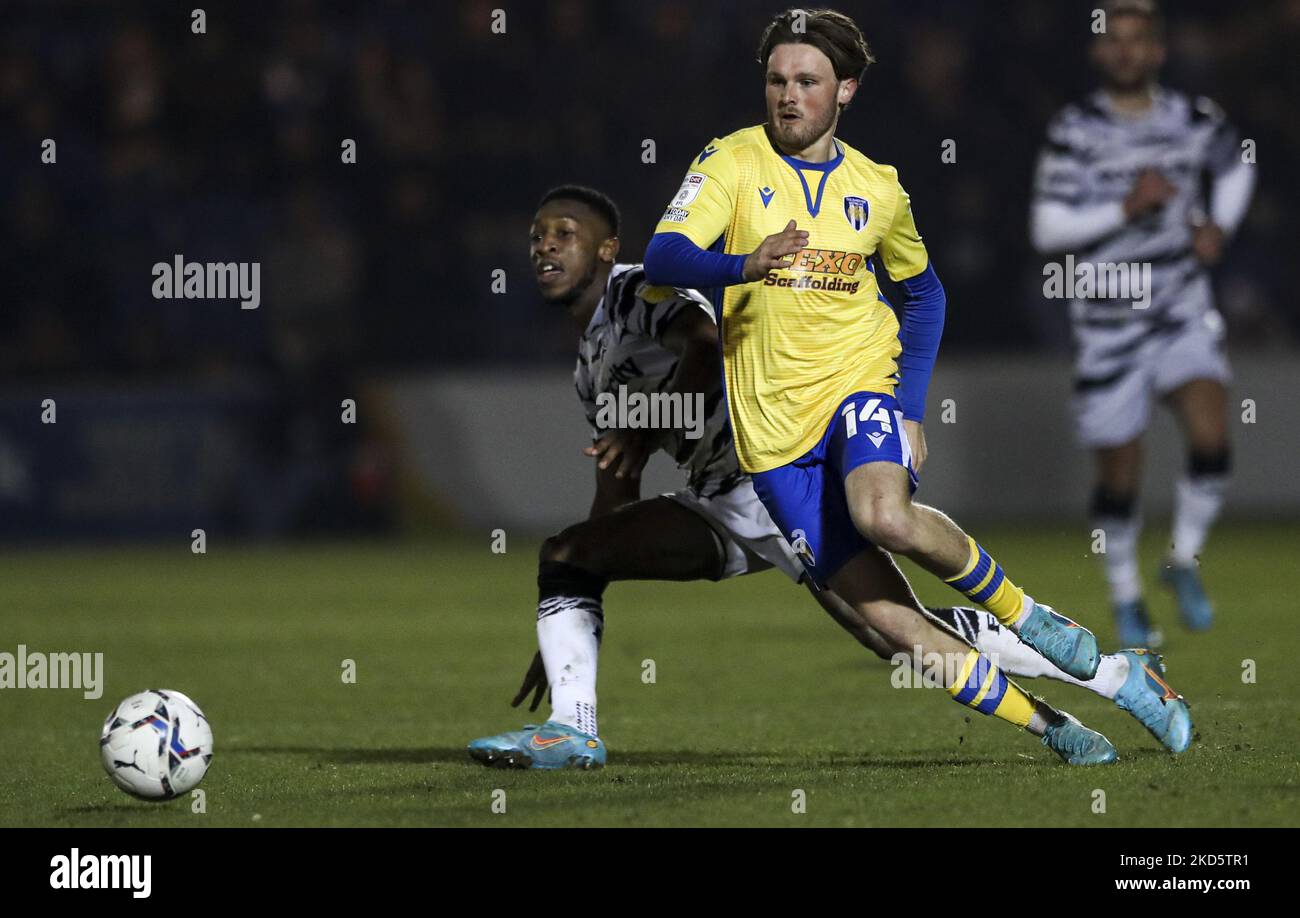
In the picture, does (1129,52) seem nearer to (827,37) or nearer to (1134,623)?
(1134,623)

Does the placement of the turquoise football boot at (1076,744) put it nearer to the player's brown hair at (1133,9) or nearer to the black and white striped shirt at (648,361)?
the black and white striped shirt at (648,361)

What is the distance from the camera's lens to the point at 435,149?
17.9m

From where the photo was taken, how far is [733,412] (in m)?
5.71

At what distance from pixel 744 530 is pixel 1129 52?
4421 mm

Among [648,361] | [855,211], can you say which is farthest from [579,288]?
[855,211]

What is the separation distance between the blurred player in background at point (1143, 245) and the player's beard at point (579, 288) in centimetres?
385

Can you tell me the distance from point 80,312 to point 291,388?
82.8 inches

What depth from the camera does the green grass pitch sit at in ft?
17.2

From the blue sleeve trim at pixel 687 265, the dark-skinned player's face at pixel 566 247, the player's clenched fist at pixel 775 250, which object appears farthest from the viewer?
the dark-skinned player's face at pixel 566 247

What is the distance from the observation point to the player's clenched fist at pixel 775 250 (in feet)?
16.5

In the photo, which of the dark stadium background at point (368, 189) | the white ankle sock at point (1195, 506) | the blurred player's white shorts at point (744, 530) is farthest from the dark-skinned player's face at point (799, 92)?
the dark stadium background at point (368, 189)

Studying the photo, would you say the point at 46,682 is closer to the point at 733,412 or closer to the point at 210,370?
the point at 733,412

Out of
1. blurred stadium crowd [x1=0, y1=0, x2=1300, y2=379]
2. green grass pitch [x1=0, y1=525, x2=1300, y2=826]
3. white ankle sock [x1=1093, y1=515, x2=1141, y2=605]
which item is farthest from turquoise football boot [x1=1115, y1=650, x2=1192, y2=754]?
blurred stadium crowd [x1=0, y1=0, x2=1300, y2=379]

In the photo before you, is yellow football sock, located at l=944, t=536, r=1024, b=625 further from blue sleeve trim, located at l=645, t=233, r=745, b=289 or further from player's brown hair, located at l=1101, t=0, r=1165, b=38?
player's brown hair, located at l=1101, t=0, r=1165, b=38
